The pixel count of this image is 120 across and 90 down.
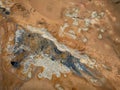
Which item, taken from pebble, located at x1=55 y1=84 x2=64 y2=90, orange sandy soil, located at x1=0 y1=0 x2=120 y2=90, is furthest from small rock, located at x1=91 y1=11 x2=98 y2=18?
pebble, located at x1=55 y1=84 x2=64 y2=90

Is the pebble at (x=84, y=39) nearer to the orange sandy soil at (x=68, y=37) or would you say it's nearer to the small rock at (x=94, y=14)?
the orange sandy soil at (x=68, y=37)

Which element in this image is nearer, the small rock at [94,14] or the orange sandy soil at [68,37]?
the orange sandy soil at [68,37]

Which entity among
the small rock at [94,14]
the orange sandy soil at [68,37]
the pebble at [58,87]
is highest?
the small rock at [94,14]

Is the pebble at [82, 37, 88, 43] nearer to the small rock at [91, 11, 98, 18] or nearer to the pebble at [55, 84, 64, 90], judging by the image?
the small rock at [91, 11, 98, 18]

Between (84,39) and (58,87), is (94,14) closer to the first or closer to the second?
(84,39)

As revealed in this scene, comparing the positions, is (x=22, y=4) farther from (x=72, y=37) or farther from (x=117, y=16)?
(x=117, y=16)

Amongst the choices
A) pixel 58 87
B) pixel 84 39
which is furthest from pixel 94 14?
pixel 58 87

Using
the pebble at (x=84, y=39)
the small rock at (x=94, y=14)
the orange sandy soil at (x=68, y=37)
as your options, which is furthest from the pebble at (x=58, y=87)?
the small rock at (x=94, y=14)

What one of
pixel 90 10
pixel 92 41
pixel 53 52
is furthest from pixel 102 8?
pixel 53 52
